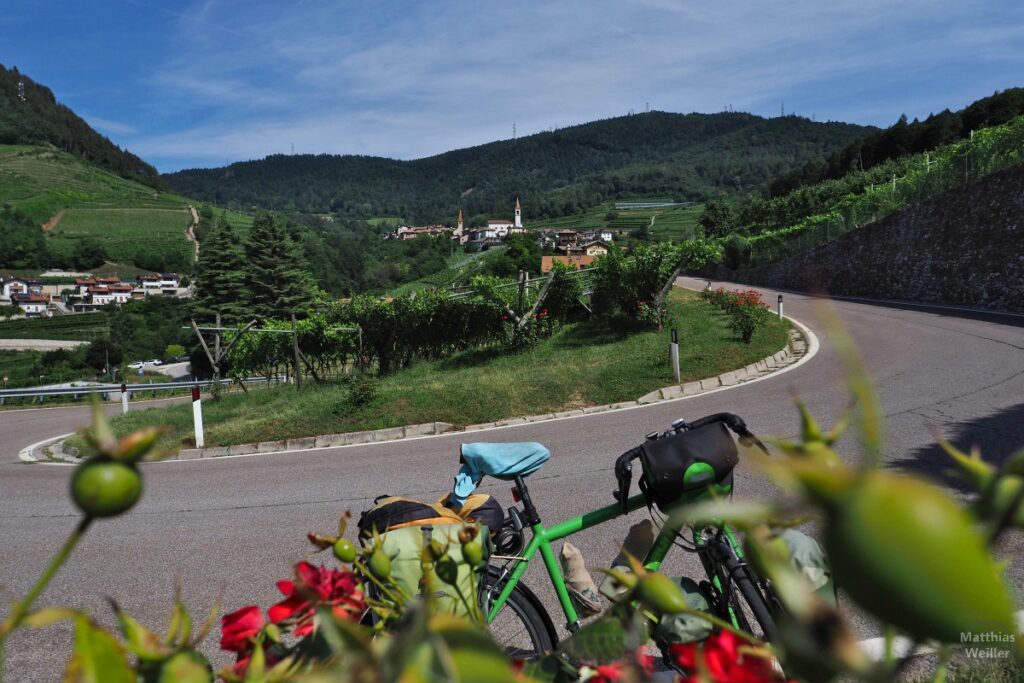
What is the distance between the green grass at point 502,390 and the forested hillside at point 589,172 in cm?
11574

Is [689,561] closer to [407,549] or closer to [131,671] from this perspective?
[407,549]

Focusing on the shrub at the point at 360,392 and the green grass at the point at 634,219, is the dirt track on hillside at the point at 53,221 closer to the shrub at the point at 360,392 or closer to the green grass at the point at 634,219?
the green grass at the point at 634,219

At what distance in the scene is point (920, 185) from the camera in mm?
19266

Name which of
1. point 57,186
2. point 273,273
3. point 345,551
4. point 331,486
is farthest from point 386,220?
point 345,551

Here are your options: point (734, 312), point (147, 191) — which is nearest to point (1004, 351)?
point (734, 312)

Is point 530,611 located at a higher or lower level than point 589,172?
lower

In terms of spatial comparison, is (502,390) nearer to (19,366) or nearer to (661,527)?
(661,527)

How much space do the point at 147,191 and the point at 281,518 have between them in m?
143

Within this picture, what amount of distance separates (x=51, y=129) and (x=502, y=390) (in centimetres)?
17336

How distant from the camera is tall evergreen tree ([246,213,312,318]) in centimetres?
4606

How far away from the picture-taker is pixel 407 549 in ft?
3.70

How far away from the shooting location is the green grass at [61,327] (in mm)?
65375

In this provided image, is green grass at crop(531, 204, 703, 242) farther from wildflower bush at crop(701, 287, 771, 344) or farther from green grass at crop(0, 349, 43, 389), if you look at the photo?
wildflower bush at crop(701, 287, 771, 344)

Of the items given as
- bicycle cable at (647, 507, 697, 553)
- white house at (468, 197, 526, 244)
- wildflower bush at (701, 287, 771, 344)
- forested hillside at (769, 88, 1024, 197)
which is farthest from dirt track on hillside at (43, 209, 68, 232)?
bicycle cable at (647, 507, 697, 553)
